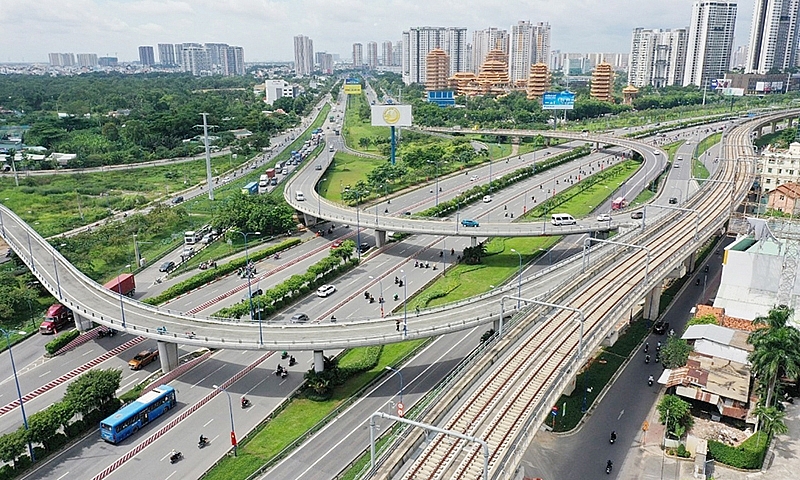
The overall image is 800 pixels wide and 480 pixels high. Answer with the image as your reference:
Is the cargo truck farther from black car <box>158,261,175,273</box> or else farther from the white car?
the white car

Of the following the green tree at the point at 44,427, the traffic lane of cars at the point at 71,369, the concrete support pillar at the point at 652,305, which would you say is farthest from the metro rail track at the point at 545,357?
the traffic lane of cars at the point at 71,369

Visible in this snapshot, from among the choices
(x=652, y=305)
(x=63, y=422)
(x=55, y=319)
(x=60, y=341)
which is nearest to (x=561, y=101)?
(x=652, y=305)

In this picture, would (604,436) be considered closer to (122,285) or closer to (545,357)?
(545,357)

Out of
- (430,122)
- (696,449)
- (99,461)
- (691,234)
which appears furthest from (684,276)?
(430,122)

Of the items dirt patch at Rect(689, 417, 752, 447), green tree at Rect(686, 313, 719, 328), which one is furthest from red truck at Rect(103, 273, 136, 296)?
green tree at Rect(686, 313, 719, 328)

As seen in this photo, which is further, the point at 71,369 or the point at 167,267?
the point at 167,267

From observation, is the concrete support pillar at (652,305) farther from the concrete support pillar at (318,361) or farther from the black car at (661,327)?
the concrete support pillar at (318,361)
